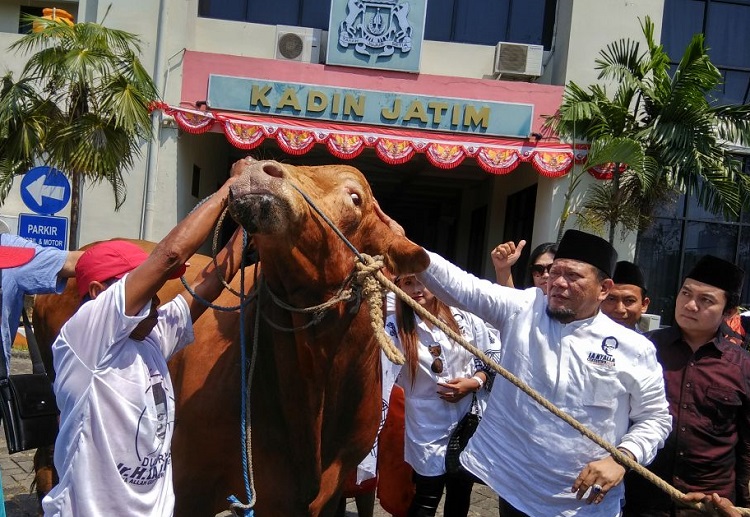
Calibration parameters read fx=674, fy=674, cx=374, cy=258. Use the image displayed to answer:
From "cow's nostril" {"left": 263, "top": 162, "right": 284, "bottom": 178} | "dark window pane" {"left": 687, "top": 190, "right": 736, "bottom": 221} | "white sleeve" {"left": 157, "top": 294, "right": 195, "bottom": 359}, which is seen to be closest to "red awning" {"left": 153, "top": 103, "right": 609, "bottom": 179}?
"dark window pane" {"left": 687, "top": 190, "right": 736, "bottom": 221}

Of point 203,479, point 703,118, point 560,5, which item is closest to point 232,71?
point 560,5

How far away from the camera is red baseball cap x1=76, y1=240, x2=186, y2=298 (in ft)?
7.08

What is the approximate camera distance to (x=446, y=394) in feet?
12.2

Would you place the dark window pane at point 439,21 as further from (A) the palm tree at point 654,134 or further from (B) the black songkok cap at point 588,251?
(B) the black songkok cap at point 588,251

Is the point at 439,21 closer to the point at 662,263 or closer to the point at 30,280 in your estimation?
the point at 662,263

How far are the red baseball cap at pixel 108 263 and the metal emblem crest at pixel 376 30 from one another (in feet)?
30.5

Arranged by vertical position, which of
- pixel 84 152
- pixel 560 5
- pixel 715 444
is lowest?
pixel 715 444

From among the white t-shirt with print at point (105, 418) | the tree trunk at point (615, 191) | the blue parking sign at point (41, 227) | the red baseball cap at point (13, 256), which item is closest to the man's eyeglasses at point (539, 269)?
the white t-shirt with print at point (105, 418)

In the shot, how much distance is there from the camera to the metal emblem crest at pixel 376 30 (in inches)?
428

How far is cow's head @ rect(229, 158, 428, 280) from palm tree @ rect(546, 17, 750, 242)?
7.19 m

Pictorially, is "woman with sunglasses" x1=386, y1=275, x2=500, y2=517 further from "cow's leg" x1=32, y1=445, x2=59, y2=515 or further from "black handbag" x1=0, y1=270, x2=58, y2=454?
"cow's leg" x1=32, y1=445, x2=59, y2=515

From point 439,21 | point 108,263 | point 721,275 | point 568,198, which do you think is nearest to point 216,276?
point 108,263

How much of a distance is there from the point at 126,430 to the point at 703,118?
9.15 m

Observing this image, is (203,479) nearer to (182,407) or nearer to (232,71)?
(182,407)
